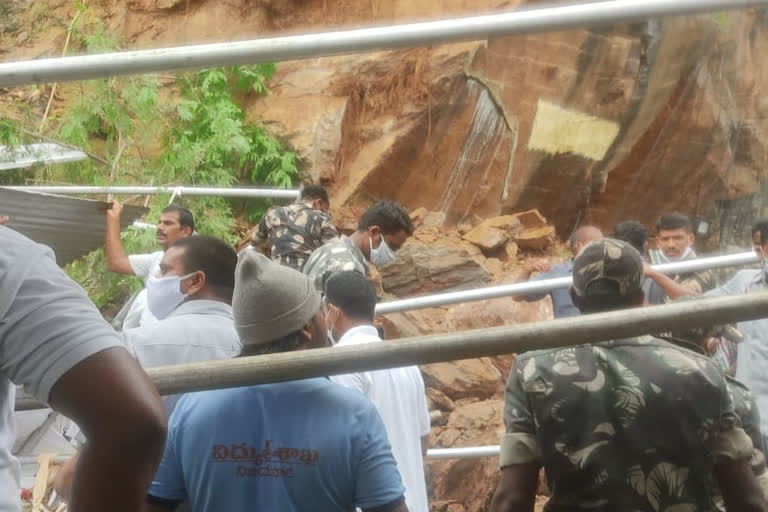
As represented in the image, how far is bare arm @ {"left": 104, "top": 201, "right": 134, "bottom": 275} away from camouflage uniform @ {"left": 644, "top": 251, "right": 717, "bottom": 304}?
2711 mm

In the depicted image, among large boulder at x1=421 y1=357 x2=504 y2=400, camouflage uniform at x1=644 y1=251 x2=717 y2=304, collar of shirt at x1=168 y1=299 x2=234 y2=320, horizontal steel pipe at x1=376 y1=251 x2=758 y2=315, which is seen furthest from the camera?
large boulder at x1=421 y1=357 x2=504 y2=400

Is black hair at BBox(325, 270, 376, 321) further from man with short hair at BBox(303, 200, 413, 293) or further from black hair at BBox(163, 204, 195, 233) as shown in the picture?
black hair at BBox(163, 204, 195, 233)

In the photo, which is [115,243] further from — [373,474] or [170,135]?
[170,135]

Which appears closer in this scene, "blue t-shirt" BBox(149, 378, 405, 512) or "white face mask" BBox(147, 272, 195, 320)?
"blue t-shirt" BBox(149, 378, 405, 512)

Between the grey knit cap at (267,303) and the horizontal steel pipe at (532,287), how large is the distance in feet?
6.57

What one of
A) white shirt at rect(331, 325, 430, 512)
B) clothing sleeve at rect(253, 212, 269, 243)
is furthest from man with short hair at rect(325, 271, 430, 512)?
clothing sleeve at rect(253, 212, 269, 243)

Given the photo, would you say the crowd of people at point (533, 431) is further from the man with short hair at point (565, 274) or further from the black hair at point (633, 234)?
the man with short hair at point (565, 274)

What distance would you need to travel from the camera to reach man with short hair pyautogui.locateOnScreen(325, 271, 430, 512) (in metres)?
3.62

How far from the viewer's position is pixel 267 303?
256cm

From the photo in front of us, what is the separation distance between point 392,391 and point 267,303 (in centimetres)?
117

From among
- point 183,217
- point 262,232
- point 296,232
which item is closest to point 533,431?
point 183,217

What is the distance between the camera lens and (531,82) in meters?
13.1

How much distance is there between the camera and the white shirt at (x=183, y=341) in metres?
3.12

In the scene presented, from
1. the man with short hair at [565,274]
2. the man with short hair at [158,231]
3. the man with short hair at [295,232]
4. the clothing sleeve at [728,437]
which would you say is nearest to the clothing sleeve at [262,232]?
the man with short hair at [295,232]
